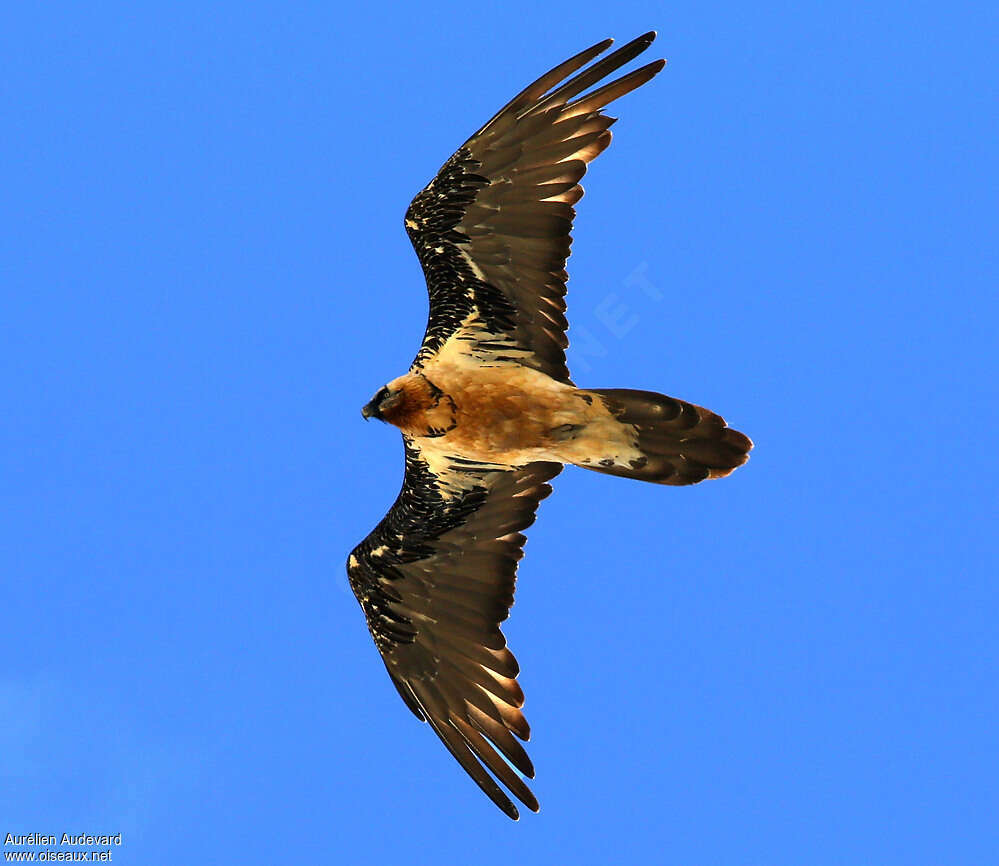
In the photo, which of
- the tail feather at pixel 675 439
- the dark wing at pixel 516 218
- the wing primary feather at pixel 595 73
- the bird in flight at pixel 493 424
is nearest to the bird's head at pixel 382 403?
the bird in flight at pixel 493 424

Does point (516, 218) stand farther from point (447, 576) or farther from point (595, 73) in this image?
point (447, 576)

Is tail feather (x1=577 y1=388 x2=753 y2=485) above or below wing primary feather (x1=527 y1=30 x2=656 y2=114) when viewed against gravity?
below

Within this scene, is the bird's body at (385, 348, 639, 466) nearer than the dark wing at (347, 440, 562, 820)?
Yes

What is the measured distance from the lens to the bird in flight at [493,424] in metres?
10.7

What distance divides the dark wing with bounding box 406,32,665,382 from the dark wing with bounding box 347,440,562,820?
1226 millimetres

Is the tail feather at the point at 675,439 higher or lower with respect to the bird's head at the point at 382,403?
lower

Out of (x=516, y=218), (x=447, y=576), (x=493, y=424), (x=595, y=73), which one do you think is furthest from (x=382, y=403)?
(x=595, y=73)

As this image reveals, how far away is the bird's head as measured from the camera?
37.3 feet

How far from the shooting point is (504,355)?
11344mm

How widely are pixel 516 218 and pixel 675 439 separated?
246cm

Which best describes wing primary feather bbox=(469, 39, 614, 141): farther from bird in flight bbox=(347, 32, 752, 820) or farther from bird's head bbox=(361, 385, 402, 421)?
bird's head bbox=(361, 385, 402, 421)

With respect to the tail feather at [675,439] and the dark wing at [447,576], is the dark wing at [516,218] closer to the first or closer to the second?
the tail feather at [675,439]

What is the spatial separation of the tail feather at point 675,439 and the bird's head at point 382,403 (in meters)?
1.97

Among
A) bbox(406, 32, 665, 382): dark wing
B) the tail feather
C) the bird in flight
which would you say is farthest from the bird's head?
the tail feather
